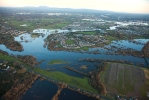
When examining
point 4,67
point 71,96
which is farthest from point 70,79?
point 4,67

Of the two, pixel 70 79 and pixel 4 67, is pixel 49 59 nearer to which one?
pixel 4 67

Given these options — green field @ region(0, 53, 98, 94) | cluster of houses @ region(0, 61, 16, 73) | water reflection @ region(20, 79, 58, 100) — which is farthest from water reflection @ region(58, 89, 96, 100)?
cluster of houses @ region(0, 61, 16, 73)

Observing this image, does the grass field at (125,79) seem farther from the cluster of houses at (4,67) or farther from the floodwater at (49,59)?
the cluster of houses at (4,67)

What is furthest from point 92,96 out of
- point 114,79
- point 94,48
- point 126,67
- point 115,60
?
point 94,48

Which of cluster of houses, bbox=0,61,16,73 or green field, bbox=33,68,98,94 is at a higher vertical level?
cluster of houses, bbox=0,61,16,73

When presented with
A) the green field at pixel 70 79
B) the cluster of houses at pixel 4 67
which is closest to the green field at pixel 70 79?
the green field at pixel 70 79

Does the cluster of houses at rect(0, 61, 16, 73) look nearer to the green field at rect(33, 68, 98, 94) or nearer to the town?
the town
